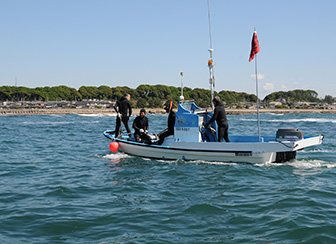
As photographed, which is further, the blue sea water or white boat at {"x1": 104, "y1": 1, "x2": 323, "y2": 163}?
white boat at {"x1": 104, "y1": 1, "x2": 323, "y2": 163}

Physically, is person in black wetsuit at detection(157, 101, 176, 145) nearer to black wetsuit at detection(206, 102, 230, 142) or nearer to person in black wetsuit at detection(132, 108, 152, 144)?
person in black wetsuit at detection(132, 108, 152, 144)

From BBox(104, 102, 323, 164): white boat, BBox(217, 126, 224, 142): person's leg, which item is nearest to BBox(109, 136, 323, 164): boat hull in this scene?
BBox(104, 102, 323, 164): white boat

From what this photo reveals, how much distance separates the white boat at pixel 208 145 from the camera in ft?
40.5

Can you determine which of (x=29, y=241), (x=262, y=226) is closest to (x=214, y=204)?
(x=262, y=226)

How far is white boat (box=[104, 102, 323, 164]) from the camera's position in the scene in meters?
12.3

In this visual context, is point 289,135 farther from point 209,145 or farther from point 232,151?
point 209,145

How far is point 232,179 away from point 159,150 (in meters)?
4.24

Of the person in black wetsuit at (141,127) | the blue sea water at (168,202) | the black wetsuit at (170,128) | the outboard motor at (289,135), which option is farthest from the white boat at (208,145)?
the person in black wetsuit at (141,127)

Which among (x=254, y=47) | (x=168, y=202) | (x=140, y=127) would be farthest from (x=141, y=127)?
(x=168, y=202)

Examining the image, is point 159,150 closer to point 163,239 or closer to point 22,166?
point 22,166

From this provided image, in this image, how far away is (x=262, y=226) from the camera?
675 centimetres

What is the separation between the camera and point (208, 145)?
1311 centimetres

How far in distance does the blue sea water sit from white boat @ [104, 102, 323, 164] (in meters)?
0.35

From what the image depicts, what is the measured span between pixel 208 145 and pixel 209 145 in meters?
0.04
